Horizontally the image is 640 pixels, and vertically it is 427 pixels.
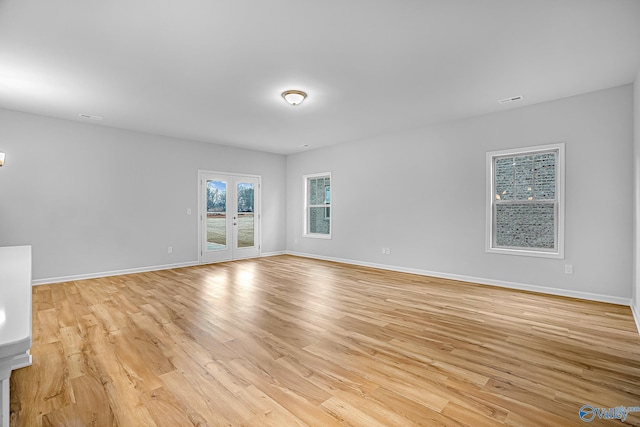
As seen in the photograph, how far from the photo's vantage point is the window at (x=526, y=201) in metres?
4.32

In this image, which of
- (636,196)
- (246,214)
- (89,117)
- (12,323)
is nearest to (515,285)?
(636,196)

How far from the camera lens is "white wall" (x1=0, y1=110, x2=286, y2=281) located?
4734 millimetres

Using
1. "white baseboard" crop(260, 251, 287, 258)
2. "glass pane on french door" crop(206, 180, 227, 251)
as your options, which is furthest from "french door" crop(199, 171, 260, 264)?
"white baseboard" crop(260, 251, 287, 258)

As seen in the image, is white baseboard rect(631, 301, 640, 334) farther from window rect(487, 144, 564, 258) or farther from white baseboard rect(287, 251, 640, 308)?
window rect(487, 144, 564, 258)

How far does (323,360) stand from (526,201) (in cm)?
384

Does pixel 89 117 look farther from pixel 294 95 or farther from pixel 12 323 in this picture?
pixel 12 323

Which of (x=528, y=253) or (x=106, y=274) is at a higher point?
(x=528, y=253)

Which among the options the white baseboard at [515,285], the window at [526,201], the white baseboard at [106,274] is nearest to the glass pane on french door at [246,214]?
the white baseboard at [106,274]

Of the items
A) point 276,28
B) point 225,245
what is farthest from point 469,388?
point 225,245

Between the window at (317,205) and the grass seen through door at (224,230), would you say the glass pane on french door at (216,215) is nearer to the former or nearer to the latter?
the grass seen through door at (224,230)

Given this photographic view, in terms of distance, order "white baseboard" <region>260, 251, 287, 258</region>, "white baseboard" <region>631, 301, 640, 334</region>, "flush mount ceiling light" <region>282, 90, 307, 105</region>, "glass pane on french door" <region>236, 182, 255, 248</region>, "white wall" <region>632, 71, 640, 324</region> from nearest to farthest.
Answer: "white baseboard" <region>631, 301, 640, 334</region>
"white wall" <region>632, 71, 640, 324</region>
"flush mount ceiling light" <region>282, 90, 307, 105</region>
"glass pane on french door" <region>236, 182, 255, 248</region>
"white baseboard" <region>260, 251, 287, 258</region>

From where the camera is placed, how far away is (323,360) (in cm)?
243

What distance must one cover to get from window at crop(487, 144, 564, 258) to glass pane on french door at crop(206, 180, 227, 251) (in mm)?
5291

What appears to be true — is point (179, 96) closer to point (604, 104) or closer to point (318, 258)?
point (318, 258)
